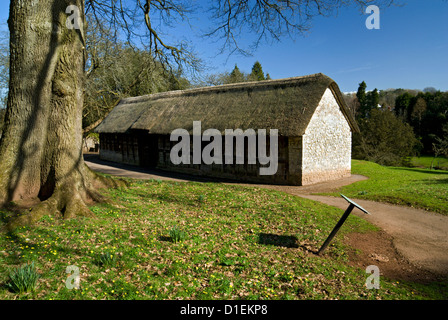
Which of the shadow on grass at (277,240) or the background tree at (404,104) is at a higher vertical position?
the background tree at (404,104)

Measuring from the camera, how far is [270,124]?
14.7 meters

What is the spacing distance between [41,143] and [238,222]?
5.23 meters

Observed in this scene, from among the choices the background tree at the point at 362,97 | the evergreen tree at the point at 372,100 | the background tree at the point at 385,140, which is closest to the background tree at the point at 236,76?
the background tree at the point at 362,97

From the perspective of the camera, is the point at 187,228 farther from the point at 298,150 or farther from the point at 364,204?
the point at 298,150

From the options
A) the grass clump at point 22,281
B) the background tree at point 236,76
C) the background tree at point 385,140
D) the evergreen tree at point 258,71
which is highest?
the evergreen tree at point 258,71

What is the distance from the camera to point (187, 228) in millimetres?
6621

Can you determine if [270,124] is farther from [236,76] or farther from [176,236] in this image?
[236,76]

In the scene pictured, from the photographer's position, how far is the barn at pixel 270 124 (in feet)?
47.5

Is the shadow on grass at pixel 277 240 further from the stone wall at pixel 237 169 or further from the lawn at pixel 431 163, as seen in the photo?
the lawn at pixel 431 163

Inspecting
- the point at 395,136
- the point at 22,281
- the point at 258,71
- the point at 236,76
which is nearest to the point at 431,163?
the point at 395,136

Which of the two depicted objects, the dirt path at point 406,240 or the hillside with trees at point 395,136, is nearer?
the dirt path at point 406,240

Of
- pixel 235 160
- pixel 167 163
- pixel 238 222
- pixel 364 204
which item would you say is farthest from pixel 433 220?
pixel 167 163

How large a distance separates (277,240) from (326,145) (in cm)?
1088

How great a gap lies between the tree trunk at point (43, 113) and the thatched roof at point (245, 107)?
9995 mm
